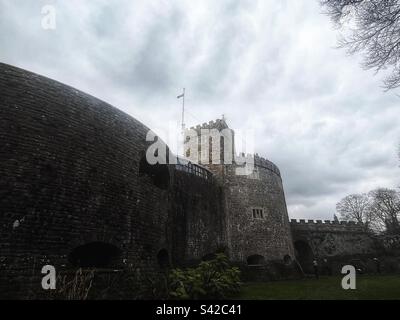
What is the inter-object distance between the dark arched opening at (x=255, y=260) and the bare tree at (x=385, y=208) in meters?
27.1

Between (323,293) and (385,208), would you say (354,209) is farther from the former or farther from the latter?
(323,293)

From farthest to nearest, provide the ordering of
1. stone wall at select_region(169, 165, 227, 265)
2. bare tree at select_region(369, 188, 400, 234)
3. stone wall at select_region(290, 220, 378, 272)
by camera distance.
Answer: bare tree at select_region(369, 188, 400, 234) < stone wall at select_region(290, 220, 378, 272) < stone wall at select_region(169, 165, 227, 265)

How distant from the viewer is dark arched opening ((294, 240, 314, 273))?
2842 centimetres

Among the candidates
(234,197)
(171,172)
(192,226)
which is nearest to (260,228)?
(234,197)

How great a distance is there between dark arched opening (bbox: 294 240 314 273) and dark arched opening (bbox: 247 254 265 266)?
941 centimetres

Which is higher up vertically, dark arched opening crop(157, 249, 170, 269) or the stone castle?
the stone castle

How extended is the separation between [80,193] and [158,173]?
4.98m

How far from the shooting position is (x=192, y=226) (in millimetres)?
16328

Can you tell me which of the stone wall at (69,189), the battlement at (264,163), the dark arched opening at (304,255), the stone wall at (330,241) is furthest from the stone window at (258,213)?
the stone wall at (69,189)

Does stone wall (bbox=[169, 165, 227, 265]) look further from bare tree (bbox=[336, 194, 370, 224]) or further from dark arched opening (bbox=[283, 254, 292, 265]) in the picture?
bare tree (bbox=[336, 194, 370, 224])

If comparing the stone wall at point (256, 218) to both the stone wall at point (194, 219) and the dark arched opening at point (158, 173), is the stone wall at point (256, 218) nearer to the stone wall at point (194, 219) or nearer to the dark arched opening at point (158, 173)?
the stone wall at point (194, 219)

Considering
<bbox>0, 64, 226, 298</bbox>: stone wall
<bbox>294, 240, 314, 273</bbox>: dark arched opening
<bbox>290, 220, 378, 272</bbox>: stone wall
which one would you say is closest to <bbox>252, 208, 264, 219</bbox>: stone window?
<bbox>290, 220, 378, 272</bbox>: stone wall

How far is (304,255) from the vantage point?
29469 millimetres

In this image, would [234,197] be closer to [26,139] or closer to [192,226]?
[192,226]
